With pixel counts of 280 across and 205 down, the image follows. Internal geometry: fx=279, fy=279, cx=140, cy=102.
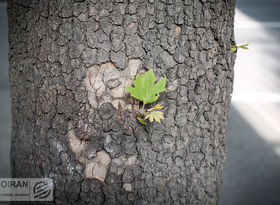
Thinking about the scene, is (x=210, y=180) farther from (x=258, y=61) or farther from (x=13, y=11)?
(x=258, y=61)

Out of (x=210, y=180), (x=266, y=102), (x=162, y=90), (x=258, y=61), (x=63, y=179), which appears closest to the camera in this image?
(x=162, y=90)

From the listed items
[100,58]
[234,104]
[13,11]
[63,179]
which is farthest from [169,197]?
[234,104]

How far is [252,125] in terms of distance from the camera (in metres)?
3.78

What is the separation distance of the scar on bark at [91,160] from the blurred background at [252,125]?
5.93 ft

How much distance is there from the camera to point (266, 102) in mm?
4289

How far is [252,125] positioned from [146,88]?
3119 mm

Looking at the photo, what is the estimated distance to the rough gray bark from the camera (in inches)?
42.9

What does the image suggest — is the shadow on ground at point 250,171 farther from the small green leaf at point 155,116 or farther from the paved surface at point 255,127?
the small green leaf at point 155,116

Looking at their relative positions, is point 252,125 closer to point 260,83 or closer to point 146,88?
point 260,83

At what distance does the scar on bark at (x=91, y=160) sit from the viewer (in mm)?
1177

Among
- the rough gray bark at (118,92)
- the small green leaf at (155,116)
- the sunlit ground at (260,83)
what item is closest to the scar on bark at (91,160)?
the rough gray bark at (118,92)

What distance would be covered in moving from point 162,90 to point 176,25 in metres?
0.27

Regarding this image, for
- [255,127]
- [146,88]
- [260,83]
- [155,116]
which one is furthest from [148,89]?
[260,83]

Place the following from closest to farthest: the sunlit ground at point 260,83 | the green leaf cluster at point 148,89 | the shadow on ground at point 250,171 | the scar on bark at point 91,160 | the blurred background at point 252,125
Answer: the green leaf cluster at point 148,89 < the scar on bark at point 91,160 < the shadow on ground at point 250,171 < the blurred background at point 252,125 < the sunlit ground at point 260,83
